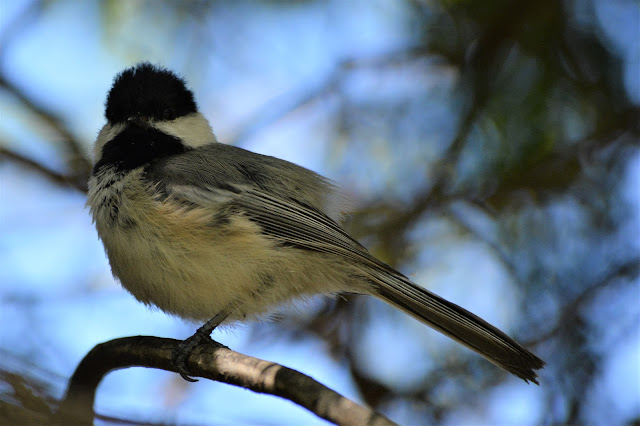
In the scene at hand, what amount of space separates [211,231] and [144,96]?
546 millimetres

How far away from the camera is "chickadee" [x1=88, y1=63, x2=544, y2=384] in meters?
1.82

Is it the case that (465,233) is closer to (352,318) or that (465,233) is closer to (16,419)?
(352,318)

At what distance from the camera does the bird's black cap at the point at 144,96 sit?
2.08 m

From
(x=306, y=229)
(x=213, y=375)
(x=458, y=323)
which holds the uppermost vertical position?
(x=306, y=229)

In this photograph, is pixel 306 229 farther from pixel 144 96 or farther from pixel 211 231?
pixel 144 96

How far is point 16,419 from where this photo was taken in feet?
2.72

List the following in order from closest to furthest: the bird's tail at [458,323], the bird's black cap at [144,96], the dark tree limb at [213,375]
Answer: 1. the dark tree limb at [213,375]
2. the bird's tail at [458,323]
3. the bird's black cap at [144,96]

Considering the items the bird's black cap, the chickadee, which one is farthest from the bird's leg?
the bird's black cap

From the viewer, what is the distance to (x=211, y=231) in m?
1.85

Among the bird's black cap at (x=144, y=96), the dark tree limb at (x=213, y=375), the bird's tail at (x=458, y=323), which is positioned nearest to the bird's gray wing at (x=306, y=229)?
the bird's tail at (x=458, y=323)

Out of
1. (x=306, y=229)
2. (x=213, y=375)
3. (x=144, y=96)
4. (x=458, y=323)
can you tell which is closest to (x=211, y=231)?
(x=306, y=229)

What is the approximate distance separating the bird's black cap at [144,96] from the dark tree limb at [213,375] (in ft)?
2.50

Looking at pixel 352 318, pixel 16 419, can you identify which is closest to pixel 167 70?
pixel 352 318

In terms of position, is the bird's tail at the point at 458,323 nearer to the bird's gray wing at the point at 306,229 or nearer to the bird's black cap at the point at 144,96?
the bird's gray wing at the point at 306,229
